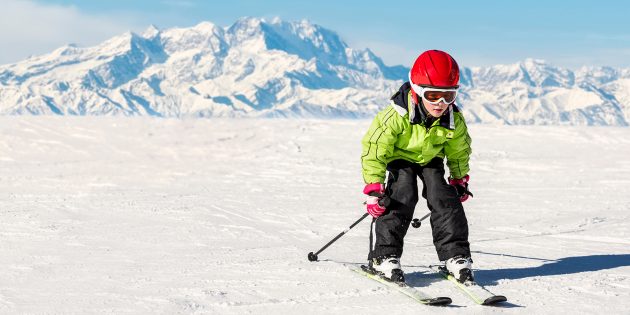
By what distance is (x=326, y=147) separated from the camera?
55.2ft

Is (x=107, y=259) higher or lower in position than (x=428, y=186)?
lower

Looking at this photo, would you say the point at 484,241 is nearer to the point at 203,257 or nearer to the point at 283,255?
the point at 283,255

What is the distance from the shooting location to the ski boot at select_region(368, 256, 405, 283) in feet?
13.3

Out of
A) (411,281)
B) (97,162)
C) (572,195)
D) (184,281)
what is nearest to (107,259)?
(184,281)

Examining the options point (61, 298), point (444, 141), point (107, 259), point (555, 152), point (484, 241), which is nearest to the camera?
point (61, 298)

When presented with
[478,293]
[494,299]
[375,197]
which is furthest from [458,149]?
[494,299]

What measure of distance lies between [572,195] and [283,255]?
21.9 feet

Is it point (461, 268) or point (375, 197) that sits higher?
→ point (375, 197)

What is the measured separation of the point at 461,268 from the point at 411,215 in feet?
1.65

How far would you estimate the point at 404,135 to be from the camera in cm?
430

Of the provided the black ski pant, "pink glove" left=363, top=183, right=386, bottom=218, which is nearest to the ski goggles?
the black ski pant

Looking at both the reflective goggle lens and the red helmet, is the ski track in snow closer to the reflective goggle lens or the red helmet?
the reflective goggle lens

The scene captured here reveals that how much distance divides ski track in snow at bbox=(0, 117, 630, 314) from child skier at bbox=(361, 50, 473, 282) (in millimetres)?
284

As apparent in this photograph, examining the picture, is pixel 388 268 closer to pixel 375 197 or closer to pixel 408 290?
pixel 408 290
